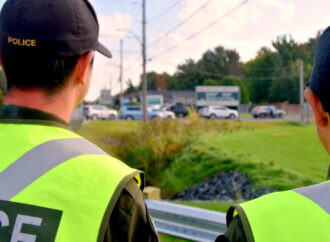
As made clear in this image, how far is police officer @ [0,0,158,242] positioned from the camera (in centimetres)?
133

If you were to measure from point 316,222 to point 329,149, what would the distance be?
41cm

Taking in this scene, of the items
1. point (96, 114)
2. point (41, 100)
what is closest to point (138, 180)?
point (41, 100)

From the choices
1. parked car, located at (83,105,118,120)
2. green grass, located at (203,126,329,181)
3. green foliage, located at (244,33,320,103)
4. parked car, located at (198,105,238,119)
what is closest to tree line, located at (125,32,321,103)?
green foliage, located at (244,33,320,103)

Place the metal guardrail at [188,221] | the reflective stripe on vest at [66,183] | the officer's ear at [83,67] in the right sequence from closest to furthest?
1. the reflective stripe on vest at [66,183]
2. the officer's ear at [83,67]
3. the metal guardrail at [188,221]

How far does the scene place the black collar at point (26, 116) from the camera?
5.25 ft

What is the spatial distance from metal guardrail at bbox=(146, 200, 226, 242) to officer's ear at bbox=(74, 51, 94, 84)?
335cm

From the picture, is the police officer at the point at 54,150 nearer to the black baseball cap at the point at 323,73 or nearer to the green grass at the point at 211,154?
the black baseball cap at the point at 323,73

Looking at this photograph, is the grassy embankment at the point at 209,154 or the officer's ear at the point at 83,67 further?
the grassy embankment at the point at 209,154

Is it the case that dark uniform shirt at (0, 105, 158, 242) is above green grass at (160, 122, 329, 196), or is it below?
above

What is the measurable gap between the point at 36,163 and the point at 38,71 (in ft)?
1.25

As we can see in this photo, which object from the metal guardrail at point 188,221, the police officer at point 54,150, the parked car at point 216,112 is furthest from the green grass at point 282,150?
the parked car at point 216,112

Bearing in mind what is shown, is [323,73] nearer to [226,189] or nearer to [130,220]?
[130,220]

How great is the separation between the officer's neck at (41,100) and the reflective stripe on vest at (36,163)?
179 millimetres

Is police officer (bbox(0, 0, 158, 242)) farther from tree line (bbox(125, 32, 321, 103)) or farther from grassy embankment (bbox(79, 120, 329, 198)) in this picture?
tree line (bbox(125, 32, 321, 103))
